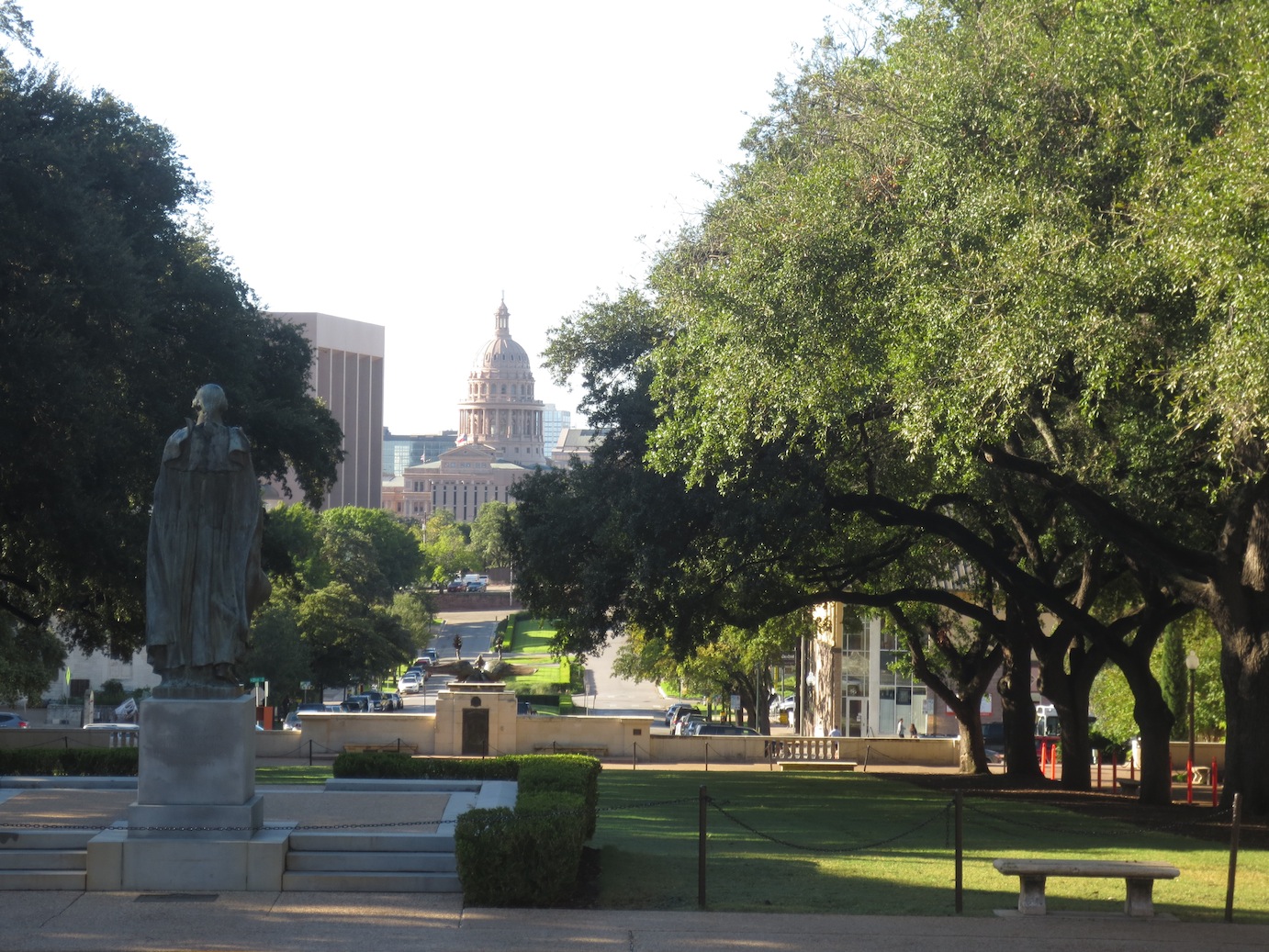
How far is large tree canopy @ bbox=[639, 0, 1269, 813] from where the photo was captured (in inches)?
492

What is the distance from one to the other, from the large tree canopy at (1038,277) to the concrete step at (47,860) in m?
8.33

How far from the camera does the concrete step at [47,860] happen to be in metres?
11.4

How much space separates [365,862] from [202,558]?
273 cm

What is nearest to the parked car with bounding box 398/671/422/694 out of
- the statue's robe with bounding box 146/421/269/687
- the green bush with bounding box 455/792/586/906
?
the statue's robe with bounding box 146/421/269/687

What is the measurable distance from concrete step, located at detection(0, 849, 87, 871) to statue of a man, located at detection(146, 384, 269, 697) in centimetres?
142

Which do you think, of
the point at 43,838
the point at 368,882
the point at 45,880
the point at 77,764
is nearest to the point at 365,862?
the point at 368,882

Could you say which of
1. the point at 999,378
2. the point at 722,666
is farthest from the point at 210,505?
the point at 722,666

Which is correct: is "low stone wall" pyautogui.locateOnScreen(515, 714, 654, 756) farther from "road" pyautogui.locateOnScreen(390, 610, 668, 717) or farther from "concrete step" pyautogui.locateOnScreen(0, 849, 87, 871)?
"concrete step" pyautogui.locateOnScreen(0, 849, 87, 871)

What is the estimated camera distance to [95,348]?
21219 millimetres

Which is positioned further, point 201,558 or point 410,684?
point 410,684

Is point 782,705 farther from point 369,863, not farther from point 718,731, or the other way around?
point 369,863

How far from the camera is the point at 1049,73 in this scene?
44.5 feet

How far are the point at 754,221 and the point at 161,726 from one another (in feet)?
29.1

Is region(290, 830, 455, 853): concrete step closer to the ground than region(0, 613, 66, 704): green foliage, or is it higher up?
closer to the ground
